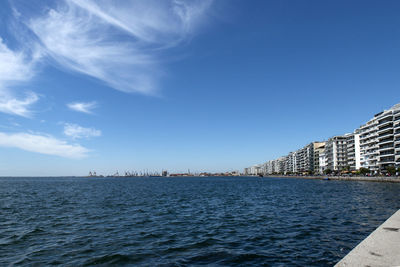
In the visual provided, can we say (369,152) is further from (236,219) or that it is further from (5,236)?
(5,236)

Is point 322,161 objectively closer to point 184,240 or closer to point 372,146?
point 372,146

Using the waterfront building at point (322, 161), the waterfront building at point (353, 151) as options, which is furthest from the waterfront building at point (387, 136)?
the waterfront building at point (322, 161)

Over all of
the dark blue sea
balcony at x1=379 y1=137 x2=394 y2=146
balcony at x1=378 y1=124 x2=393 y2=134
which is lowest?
the dark blue sea

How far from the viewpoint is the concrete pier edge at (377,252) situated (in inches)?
284

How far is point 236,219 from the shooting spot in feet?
81.3

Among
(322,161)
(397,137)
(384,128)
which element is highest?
(384,128)

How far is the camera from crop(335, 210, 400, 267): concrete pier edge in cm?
722

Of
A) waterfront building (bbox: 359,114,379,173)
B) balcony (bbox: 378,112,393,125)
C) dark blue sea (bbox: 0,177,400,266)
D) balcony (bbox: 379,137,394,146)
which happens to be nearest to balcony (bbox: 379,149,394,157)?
balcony (bbox: 379,137,394,146)

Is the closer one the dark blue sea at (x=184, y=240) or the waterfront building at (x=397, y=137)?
the dark blue sea at (x=184, y=240)

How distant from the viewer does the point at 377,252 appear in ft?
26.3

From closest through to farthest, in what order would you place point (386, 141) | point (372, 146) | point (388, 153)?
point (388, 153) < point (386, 141) < point (372, 146)

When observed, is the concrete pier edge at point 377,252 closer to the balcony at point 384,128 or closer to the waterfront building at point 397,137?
the waterfront building at point 397,137

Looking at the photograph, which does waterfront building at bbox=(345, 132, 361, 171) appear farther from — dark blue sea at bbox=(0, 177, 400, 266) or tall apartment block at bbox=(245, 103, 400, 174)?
dark blue sea at bbox=(0, 177, 400, 266)

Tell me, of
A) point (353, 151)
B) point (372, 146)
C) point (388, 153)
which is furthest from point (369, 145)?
point (353, 151)
